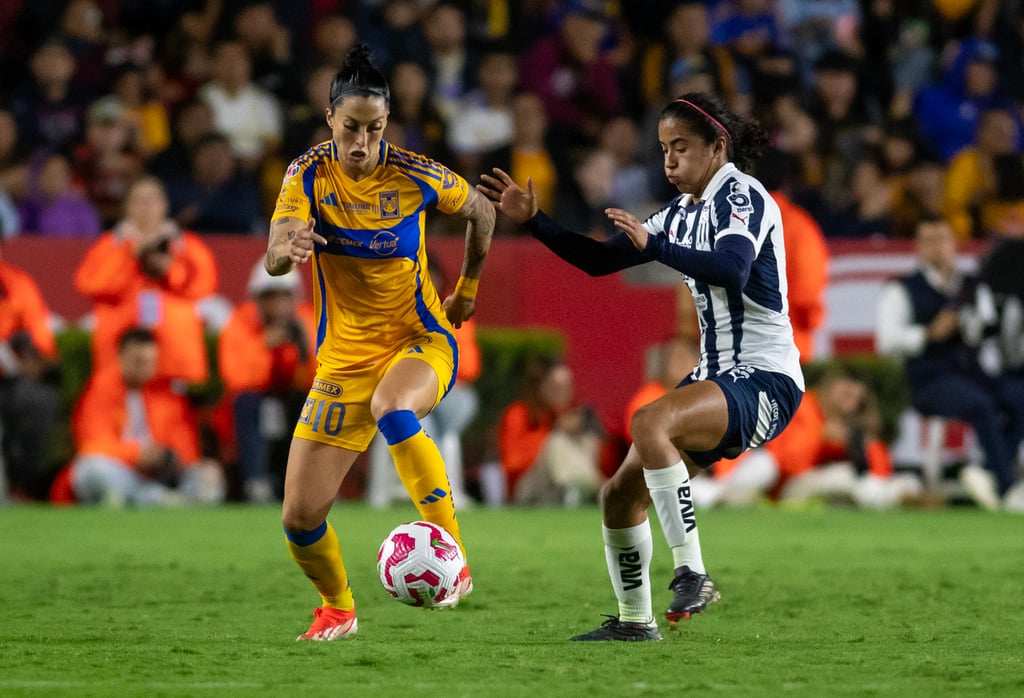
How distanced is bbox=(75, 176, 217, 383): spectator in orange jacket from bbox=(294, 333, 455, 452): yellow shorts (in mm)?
6655

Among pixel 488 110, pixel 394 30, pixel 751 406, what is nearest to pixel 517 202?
pixel 751 406

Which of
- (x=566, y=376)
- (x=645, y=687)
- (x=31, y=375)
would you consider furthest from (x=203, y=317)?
(x=645, y=687)

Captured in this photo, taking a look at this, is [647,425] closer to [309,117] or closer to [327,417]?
[327,417]

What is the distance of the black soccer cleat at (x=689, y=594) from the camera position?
6.14m

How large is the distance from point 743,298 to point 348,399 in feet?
5.32

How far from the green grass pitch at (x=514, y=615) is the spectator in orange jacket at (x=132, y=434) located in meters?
0.97

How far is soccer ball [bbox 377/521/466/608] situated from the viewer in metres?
6.13

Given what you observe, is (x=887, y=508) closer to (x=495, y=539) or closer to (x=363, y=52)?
(x=495, y=539)

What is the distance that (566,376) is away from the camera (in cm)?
1347

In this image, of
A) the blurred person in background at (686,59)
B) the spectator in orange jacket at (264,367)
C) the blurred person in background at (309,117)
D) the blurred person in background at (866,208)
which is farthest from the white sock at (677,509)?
the blurred person in background at (686,59)

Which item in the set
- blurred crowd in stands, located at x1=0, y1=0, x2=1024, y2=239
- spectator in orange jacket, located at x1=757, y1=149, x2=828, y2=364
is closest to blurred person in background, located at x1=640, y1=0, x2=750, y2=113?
blurred crowd in stands, located at x1=0, y1=0, x2=1024, y2=239

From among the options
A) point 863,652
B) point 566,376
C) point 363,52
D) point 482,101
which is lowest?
point 863,652

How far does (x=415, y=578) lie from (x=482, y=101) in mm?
10904

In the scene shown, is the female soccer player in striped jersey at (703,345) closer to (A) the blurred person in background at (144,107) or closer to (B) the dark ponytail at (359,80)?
(B) the dark ponytail at (359,80)
